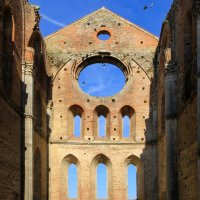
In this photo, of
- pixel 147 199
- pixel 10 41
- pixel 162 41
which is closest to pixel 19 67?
pixel 10 41

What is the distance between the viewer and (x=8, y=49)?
1543 cm

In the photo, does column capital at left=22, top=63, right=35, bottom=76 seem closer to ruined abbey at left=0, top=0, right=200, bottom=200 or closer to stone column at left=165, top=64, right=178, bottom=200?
ruined abbey at left=0, top=0, right=200, bottom=200

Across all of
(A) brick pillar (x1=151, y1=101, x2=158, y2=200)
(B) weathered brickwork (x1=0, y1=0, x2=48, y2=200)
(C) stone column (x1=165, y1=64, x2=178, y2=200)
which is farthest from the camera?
(A) brick pillar (x1=151, y1=101, x2=158, y2=200)

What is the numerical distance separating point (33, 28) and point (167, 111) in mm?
5844

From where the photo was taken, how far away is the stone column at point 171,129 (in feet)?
53.2

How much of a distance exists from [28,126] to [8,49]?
2836 millimetres

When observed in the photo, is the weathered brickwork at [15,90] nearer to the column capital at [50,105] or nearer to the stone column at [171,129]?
the column capital at [50,105]

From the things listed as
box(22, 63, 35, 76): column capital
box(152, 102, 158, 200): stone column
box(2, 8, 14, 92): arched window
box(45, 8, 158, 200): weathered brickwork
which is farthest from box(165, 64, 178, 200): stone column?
box(45, 8, 158, 200): weathered brickwork

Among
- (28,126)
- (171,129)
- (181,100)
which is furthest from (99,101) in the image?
(181,100)

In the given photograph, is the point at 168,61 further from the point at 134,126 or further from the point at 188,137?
the point at 134,126

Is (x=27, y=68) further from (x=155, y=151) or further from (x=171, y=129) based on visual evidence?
(x=155, y=151)

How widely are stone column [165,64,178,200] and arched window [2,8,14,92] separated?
218 inches

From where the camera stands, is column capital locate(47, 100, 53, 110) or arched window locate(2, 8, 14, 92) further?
column capital locate(47, 100, 53, 110)

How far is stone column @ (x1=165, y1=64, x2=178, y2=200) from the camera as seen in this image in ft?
53.2
